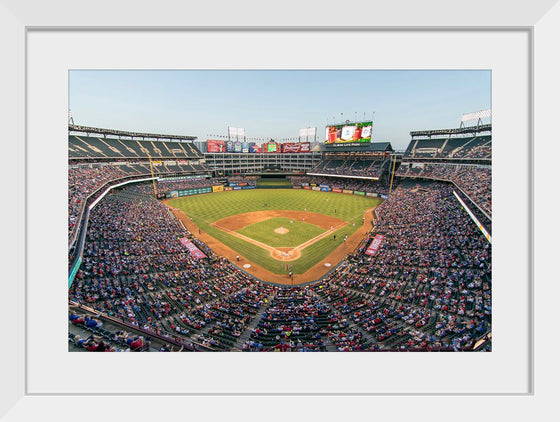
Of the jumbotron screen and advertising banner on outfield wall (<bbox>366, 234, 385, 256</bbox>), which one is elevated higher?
the jumbotron screen

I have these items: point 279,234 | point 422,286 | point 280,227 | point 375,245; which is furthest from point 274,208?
point 422,286

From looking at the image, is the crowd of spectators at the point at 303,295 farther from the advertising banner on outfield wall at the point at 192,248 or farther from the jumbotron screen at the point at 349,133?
the jumbotron screen at the point at 349,133

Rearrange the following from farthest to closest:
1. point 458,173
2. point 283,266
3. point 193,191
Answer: point 193,191 < point 458,173 < point 283,266

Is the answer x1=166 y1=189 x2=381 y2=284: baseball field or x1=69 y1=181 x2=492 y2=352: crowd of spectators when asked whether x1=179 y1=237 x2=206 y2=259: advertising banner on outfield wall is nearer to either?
x1=69 y1=181 x2=492 y2=352: crowd of spectators

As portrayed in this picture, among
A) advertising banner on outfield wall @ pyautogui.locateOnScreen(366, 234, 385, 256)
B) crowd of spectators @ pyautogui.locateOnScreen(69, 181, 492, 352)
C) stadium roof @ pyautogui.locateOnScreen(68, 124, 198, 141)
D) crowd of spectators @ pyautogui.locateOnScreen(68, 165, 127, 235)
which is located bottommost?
crowd of spectators @ pyautogui.locateOnScreen(69, 181, 492, 352)

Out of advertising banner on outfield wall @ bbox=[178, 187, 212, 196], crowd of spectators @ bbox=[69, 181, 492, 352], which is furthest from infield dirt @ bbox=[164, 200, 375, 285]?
advertising banner on outfield wall @ bbox=[178, 187, 212, 196]
